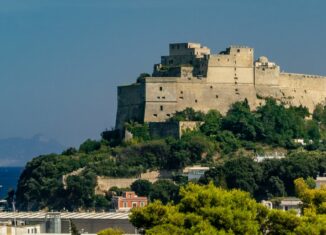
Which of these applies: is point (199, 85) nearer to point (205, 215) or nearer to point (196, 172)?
point (196, 172)

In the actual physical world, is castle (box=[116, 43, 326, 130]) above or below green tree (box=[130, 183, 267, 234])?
above

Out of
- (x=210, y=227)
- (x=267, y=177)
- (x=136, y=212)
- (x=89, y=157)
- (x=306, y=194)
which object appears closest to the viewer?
(x=210, y=227)

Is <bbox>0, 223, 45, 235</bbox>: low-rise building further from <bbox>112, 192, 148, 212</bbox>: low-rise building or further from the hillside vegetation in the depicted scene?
the hillside vegetation

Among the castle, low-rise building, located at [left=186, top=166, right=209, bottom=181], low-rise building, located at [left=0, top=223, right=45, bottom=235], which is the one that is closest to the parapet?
the castle

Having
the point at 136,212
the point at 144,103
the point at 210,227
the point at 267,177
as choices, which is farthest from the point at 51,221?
the point at 144,103

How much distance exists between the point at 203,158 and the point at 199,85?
525 centimetres

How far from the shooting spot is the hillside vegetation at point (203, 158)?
312 ft

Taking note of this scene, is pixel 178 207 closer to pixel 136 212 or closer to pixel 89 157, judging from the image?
pixel 136 212

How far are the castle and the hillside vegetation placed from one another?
821 mm

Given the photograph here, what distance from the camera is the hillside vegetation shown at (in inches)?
3748

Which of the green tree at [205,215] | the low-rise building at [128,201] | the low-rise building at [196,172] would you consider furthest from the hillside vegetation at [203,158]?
the green tree at [205,215]

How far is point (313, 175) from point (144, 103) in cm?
1358

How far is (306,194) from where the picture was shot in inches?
2484

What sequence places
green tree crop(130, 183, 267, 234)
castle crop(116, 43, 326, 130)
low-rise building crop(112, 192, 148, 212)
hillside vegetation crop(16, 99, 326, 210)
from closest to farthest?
1. green tree crop(130, 183, 267, 234)
2. low-rise building crop(112, 192, 148, 212)
3. hillside vegetation crop(16, 99, 326, 210)
4. castle crop(116, 43, 326, 130)
